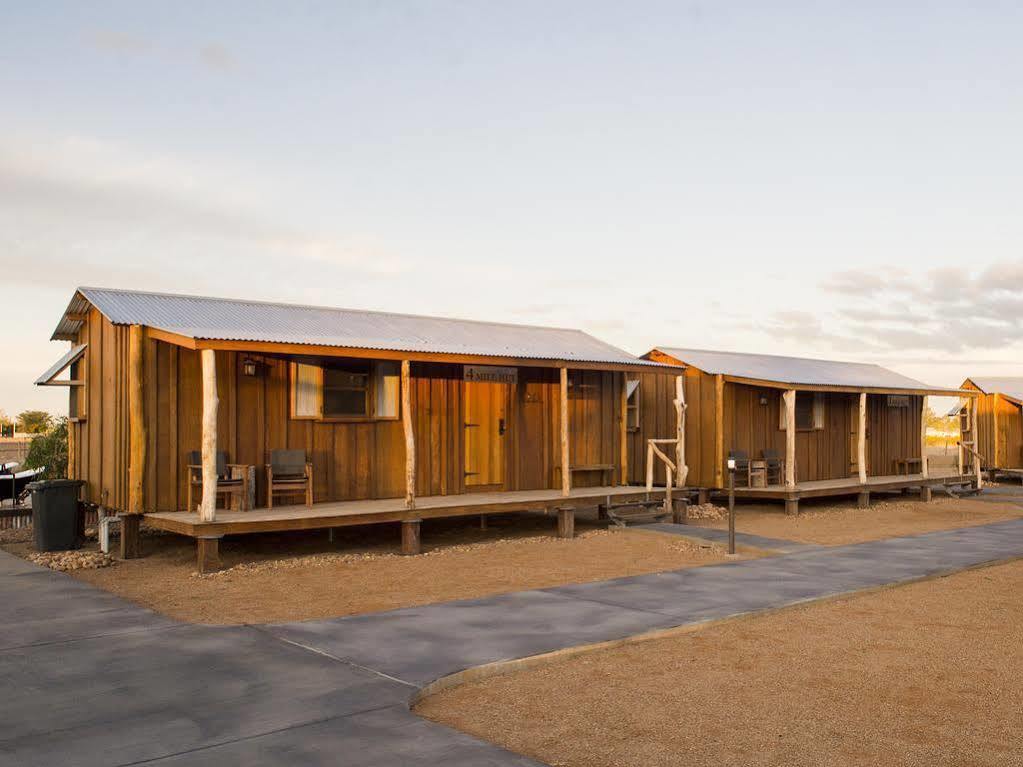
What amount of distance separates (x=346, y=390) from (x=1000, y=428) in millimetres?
24165

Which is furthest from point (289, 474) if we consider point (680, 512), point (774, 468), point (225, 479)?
point (774, 468)

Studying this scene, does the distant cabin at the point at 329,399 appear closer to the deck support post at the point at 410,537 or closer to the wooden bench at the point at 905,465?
the deck support post at the point at 410,537

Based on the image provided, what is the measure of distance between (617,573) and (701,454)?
8781 millimetres

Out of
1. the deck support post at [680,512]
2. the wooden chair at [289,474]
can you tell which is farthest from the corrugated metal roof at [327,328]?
the deck support post at [680,512]

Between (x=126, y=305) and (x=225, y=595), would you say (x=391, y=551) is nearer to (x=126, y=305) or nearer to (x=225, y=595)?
(x=225, y=595)

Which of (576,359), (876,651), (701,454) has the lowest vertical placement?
(876,651)

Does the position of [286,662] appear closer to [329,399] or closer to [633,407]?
[329,399]

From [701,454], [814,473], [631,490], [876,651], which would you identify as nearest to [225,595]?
[876,651]

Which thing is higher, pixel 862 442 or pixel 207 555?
pixel 862 442

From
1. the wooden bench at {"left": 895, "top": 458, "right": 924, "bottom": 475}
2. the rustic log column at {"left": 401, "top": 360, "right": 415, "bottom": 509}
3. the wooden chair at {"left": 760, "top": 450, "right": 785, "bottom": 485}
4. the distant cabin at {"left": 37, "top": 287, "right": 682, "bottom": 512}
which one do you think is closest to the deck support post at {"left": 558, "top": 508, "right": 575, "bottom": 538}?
the distant cabin at {"left": 37, "top": 287, "right": 682, "bottom": 512}

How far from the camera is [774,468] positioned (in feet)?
65.6

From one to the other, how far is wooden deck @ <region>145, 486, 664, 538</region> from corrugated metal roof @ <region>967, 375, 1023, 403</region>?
19030mm

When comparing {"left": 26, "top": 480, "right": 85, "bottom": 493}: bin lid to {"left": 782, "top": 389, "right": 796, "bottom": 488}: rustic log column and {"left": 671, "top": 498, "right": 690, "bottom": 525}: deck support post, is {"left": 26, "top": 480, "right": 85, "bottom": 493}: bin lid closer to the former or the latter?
{"left": 671, "top": 498, "right": 690, "bottom": 525}: deck support post

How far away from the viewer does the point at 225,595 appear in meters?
9.53
